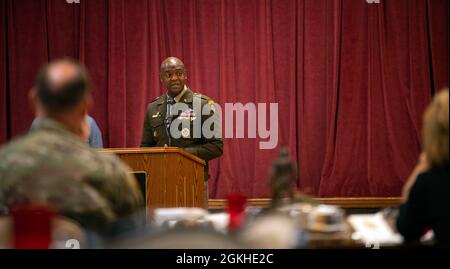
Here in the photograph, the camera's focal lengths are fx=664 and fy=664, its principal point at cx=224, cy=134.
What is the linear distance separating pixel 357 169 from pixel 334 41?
1324 mm

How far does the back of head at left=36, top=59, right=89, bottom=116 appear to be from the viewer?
67.8 inches

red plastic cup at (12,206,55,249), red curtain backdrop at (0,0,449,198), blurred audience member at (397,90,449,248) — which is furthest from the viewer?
red curtain backdrop at (0,0,449,198)

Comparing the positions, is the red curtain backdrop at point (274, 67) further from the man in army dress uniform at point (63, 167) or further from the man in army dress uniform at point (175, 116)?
the man in army dress uniform at point (63, 167)

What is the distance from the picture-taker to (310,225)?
1917 millimetres

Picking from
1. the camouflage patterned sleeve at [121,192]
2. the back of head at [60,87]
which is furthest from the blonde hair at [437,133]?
the back of head at [60,87]

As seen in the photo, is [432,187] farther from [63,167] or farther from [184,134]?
[184,134]

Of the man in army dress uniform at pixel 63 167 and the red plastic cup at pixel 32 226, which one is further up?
the man in army dress uniform at pixel 63 167

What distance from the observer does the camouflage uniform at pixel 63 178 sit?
66.1 inches

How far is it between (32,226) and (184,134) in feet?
10.3

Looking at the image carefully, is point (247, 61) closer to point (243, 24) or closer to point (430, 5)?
point (243, 24)

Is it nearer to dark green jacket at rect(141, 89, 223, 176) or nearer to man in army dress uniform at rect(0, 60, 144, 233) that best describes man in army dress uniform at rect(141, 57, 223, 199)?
dark green jacket at rect(141, 89, 223, 176)

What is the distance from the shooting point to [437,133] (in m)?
1.96

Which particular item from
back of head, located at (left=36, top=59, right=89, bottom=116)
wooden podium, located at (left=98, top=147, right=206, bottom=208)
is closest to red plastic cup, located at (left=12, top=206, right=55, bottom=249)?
back of head, located at (left=36, top=59, right=89, bottom=116)

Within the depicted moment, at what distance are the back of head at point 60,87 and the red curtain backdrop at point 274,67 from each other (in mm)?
5056
